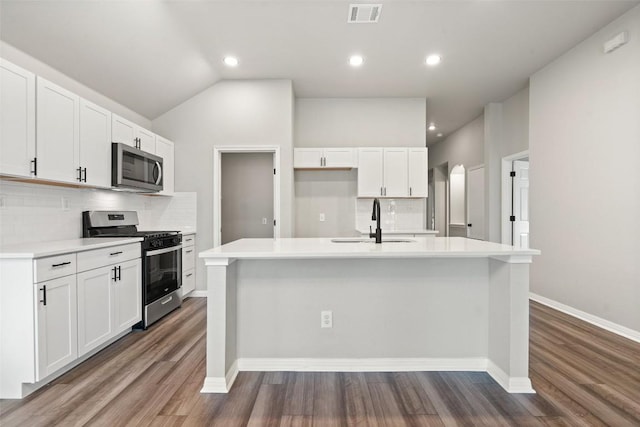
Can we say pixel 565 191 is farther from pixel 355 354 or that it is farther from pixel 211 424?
pixel 211 424

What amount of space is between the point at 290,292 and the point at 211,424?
0.91m

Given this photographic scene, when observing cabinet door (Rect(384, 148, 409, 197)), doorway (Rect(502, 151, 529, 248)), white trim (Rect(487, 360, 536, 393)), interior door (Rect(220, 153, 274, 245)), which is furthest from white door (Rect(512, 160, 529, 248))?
interior door (Rect(220, 153, 274, 245))

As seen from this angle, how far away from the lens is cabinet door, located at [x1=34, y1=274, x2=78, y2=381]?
206cm

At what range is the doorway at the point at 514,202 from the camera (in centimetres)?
527

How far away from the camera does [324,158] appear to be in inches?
184

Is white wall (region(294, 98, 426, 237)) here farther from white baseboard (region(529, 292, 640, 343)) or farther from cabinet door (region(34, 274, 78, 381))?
cabinet door (region(34, 274, 78, 381))

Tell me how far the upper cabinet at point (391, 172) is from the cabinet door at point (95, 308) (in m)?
3.23

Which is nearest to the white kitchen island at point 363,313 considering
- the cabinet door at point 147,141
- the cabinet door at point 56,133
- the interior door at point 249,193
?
the cabinet door at point 56,133

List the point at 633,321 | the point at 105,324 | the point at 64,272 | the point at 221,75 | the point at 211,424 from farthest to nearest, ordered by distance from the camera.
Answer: the point at 221,75
the point at 633,321
the point at 105,324
the point at 64,272
the point at 211,424

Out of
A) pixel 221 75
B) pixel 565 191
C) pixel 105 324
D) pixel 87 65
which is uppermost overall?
pixel 221 75

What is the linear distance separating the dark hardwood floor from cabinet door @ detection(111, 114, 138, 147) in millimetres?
2066

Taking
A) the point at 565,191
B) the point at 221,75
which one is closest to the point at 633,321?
the point at 565,191

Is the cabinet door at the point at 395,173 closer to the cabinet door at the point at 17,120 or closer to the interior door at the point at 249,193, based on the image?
Result: the interior door at the point at 249,193

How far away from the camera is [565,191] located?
3.72 metres
